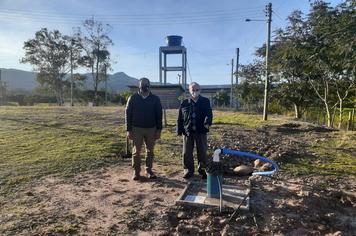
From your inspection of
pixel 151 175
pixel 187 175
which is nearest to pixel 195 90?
pixel 187 175

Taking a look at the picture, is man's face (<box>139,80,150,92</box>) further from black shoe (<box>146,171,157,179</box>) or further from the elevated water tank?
the elevated water tank

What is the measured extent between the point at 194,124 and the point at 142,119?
32.8 inches

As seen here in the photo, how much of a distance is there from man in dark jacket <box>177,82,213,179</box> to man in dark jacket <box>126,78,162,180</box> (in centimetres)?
42

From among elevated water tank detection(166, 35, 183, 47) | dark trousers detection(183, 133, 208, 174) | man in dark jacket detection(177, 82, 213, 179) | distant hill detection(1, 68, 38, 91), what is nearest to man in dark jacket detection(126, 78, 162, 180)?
man in dark jacket detection(177, 82, 213, 179)

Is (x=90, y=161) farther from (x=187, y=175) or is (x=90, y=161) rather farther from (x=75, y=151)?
(x=187, y=175)

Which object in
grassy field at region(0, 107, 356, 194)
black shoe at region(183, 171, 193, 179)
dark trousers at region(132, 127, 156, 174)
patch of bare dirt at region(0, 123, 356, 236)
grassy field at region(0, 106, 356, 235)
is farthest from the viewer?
grassy field at region(0, 107, 356, 194)

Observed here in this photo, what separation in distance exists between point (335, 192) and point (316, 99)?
2138 centimetres

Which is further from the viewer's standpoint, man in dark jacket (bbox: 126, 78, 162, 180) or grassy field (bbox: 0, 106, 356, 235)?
man in dark jacket (bbox: 126, 78, 162, 180)

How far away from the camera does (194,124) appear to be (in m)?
5.96

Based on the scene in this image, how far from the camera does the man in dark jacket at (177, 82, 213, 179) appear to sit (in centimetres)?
594

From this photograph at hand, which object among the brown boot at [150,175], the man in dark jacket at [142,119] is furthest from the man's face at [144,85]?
the brown boot at [150,175]

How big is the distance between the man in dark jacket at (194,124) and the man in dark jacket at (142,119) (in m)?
0.42

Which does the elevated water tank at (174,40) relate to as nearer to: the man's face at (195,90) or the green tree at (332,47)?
the green tree at (332,47)

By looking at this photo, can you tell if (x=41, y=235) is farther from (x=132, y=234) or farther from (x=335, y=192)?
(x=335, y=192)
